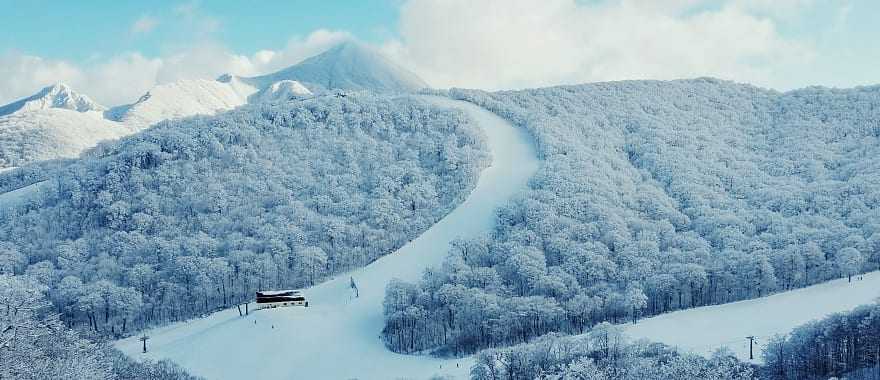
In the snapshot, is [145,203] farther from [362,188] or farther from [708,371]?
[708,371]

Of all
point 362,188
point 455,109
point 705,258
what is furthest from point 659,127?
point 362,188

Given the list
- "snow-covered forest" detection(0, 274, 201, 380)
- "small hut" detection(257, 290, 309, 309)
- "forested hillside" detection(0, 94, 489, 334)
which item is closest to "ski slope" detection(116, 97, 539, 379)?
"small hut" detection(257, 290, 309, 309)

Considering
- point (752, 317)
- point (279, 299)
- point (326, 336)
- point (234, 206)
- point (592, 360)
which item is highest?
point (234, 206)

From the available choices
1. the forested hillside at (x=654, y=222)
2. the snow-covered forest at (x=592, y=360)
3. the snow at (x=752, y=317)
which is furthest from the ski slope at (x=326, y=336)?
the snow at (x=752, y=317)

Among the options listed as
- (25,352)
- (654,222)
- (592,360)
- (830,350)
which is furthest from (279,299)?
(830,350)

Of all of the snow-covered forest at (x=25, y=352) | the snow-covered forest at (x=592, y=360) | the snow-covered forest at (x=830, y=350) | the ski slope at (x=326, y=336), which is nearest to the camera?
the snow-covered forest at (x=25, y=352)

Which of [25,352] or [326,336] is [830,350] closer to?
[326,336]

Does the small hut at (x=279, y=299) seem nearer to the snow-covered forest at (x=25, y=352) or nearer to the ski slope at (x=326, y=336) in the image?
the ski slope at (x=326, y=336)
